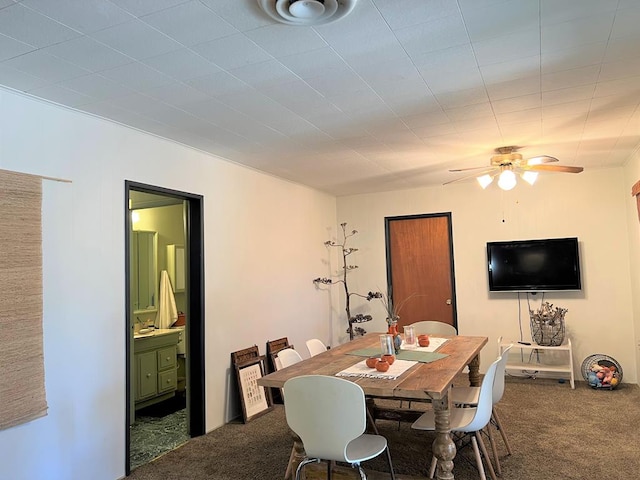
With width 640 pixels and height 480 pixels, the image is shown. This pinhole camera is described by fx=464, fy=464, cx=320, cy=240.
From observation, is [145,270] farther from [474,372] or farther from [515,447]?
[515,447]

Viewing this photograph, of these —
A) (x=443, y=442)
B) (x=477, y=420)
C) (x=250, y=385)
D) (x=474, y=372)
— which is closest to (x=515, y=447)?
(x=474, y=372)

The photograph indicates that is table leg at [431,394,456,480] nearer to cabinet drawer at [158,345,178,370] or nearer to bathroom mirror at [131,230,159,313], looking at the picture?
cabinet drawer at [158,345,178,370]

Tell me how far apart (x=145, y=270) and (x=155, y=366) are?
111 centimetres

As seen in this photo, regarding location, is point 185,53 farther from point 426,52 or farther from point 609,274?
point 609,274

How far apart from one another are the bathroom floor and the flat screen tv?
3.81m

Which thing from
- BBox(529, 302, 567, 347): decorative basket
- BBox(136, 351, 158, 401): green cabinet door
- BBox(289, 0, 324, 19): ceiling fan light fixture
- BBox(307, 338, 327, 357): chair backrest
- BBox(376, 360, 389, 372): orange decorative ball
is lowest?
BBox(136, 351, 158, 401): green cabinet door

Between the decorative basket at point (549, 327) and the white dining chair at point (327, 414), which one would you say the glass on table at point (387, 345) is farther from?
the decorative basket at point (549, 327)

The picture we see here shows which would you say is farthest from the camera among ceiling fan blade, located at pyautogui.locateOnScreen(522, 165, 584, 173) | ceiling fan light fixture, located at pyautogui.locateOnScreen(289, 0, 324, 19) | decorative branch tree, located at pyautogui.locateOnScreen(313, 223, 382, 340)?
decorative branch tree, located at pyautogui.locateOnScreen(313, 223, 382, 340)

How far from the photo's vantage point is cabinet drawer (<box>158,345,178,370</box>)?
4895 millimetres

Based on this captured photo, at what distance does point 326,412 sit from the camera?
7.32 feet

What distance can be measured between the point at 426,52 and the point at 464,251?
397 cm

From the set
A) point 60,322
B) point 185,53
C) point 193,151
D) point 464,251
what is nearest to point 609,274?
point 464,251

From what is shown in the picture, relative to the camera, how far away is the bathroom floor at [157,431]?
11.8 feet

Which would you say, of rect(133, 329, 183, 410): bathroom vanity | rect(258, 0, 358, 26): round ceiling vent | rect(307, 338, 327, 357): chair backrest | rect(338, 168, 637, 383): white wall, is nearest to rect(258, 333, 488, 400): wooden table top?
rect(307, 338, 327, 357): chair backrest
